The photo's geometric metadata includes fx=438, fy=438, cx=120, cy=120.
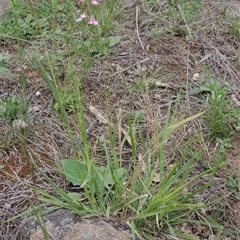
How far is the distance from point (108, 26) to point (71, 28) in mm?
209

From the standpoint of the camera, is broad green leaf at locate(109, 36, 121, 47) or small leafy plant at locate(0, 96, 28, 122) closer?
small leafy plant at locate(0, 96, 28, 122)

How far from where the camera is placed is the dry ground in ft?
5.72

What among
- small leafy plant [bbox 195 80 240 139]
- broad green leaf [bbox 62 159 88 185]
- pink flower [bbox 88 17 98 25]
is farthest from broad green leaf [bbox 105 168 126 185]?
Answer: pink flower [bbox 88 17 98 25]

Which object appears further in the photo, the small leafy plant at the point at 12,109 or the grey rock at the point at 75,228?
the small leafy plant at the point at 12,109

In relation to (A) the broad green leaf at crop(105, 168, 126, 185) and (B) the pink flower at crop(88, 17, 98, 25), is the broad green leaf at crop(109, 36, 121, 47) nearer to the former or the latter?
(B) the pink flower at crop(88, 17, 98, 25)

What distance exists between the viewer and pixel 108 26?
2469 millimetres

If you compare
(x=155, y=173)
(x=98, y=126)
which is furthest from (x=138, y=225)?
(x=98, y=126)

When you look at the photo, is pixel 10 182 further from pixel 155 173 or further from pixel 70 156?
pixel 155 173

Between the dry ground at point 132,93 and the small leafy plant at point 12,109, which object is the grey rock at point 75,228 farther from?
the small leafy plant at point 12,109

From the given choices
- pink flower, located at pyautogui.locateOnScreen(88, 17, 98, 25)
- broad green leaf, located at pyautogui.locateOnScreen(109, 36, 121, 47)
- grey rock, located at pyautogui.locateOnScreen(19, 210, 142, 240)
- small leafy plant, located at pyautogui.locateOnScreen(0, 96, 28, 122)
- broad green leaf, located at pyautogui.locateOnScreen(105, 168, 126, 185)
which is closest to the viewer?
grey rock, located at pyautogui.locateOnScreen(19, 210, 142, 240)

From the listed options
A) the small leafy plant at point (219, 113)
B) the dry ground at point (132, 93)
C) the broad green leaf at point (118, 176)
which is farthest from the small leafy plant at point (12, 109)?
the small leafy plant at point (219, 113)

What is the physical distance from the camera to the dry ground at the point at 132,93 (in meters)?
1.74

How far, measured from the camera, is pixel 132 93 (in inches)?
85.7

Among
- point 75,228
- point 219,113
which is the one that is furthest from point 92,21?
point 75,228
